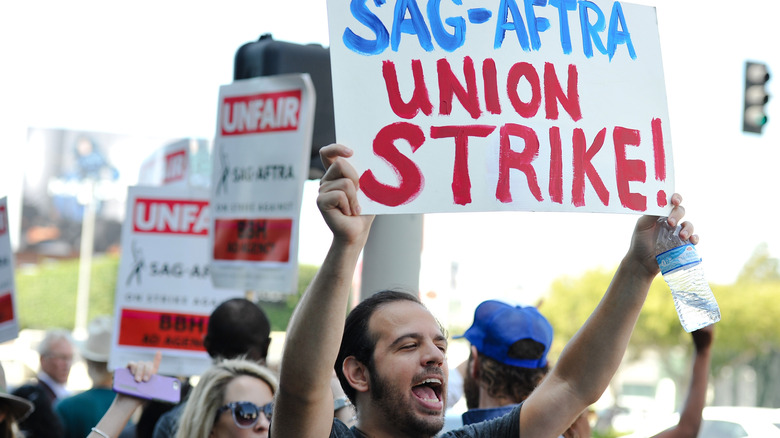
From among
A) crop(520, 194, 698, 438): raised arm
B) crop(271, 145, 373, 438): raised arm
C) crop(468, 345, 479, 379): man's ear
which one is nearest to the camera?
crop(271, 145, 373, 438): raised arm

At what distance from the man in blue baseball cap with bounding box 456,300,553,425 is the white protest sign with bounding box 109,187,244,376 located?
262 centimetres

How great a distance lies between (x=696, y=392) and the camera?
373 cm

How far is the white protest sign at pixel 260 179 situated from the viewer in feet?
15.6

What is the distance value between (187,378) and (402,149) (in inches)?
161

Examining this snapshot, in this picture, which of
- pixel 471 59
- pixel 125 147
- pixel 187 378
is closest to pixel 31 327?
pixel 125 147

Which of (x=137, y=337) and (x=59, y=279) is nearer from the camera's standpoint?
(x=137, y=337)

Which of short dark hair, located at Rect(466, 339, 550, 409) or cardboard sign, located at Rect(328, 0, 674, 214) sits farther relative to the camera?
short dark hair, located at Rect(466, 339, 550, 409)

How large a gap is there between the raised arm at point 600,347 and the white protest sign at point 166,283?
3353mm

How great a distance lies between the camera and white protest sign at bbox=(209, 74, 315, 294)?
4758 millimetres

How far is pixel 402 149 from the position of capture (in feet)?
8.16

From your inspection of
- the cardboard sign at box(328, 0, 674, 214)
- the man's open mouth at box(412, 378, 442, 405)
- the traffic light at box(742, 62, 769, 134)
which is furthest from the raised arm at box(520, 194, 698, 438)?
the traffic light at box(742, 62, 769, 134)

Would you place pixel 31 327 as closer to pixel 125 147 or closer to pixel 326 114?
pixel 125 147

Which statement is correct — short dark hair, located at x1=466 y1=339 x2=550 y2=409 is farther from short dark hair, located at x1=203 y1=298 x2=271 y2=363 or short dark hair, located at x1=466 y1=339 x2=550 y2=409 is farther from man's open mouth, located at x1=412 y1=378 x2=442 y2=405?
short dark hair, located at x1=203 y1=298 x2=271 y2=363

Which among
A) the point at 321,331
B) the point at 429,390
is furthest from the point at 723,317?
the point at 321,331
